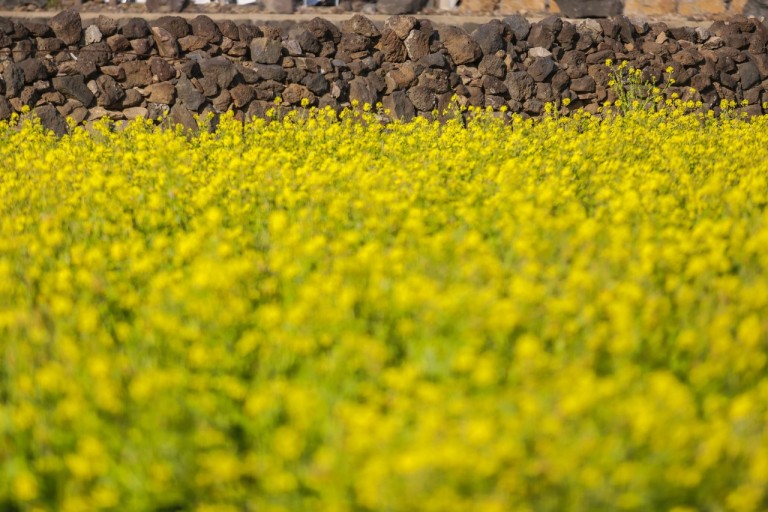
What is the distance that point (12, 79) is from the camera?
8414mm

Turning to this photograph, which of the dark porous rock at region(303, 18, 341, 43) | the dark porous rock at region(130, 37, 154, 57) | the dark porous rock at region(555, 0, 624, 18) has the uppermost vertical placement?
the dark porous rock at region(555, 0, 624, 18)

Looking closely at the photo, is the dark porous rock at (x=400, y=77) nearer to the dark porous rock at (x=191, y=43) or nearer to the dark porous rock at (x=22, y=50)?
the dark porous rock at (x=191, y=43)

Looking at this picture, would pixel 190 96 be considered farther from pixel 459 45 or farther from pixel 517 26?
pixel 517 26

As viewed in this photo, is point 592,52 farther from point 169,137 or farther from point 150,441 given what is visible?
point 150,441

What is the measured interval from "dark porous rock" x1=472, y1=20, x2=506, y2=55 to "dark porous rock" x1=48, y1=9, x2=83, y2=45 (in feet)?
15.3

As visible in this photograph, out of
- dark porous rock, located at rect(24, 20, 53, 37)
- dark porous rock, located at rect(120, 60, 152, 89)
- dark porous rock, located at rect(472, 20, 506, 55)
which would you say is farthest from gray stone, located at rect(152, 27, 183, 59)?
dark porous rock, located at rect(472, 20, 506, 55)

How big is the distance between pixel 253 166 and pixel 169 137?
1170 millimetres

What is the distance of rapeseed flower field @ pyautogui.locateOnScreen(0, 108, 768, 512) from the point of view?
2406 mm

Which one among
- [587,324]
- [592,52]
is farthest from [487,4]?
[587,324]

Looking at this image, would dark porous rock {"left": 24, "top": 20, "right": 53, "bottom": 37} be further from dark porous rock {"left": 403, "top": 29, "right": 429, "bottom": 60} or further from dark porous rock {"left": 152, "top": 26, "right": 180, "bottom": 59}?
dark porous rock {"left": 403, "top": 29, "right": 429, "bottom": 60}

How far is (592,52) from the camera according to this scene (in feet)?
33.2

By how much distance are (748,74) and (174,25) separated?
7808 mm

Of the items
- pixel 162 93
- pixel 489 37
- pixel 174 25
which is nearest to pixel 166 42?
pixel 174 25

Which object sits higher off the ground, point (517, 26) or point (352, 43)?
point (517, 26)
